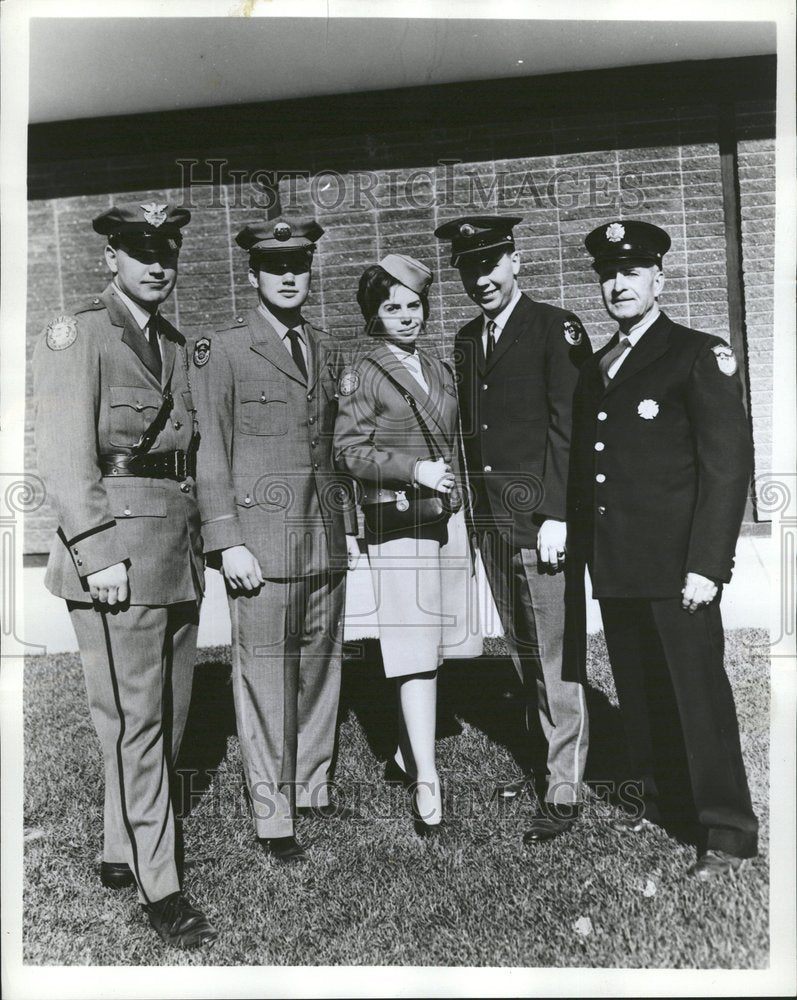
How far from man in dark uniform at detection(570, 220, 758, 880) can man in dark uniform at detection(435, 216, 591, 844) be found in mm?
138

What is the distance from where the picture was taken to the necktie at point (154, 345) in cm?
291

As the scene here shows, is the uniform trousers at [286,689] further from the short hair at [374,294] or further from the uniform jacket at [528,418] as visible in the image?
the short hair at [374,294]

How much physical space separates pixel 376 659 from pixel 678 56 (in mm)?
2626

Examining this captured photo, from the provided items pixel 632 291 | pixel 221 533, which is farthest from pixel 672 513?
pixel 221 533

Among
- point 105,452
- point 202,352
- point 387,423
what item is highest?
point 202,352

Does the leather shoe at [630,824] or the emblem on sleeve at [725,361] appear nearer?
the emblem on sleeve at [725,361]

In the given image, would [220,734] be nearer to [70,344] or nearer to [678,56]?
[70,344]

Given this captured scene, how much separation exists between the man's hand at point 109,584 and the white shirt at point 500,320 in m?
1.51

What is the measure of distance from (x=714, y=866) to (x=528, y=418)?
1.68 meters

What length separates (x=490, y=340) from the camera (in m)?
3.11

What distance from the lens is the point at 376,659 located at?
133 inches

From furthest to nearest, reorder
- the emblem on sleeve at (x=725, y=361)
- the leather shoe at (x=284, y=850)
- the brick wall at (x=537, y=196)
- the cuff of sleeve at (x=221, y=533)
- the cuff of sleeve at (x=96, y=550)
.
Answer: the brick wall at (x=537, y=196), the leather shoe at (x=284, y=850), the cuff of sleeve at (x=221, y=533), the emblem on sleeve at (x=725, y=361), the cuff of sleeve at (x=96, y=550)

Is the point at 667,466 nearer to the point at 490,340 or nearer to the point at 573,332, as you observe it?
the point at 573,332

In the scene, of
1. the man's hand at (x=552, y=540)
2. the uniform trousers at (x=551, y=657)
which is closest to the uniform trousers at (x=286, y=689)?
the uniform trousers at (x=551, y=657)
